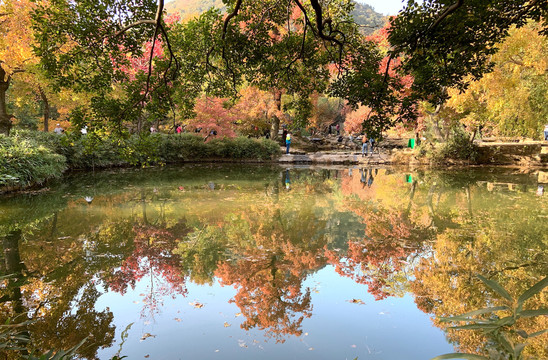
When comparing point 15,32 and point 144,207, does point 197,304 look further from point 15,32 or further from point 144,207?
point 15,32

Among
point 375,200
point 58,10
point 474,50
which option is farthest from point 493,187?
point 58,10

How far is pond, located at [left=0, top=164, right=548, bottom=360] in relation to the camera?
347 centimetres

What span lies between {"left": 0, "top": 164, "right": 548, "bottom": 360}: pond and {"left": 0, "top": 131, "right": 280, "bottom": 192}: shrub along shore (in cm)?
117

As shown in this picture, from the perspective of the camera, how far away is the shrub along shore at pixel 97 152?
5.49 m

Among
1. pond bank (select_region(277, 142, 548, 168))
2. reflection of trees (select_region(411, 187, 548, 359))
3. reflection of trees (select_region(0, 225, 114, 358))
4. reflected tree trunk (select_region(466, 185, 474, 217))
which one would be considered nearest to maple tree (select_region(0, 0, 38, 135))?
reflection of trees (select_region(0, 225, 114, 358))

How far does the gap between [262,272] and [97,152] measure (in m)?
14.4

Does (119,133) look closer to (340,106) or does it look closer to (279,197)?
(279,197)

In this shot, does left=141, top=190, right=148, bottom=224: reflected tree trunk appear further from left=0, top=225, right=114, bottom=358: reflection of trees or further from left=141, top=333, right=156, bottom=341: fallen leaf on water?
left=141, top=333, right=156, bottom=341: fallen leaf on water

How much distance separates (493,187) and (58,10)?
1273cm

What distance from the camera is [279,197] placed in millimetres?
10312

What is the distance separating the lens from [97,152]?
16.6m

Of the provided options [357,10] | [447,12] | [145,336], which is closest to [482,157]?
[447,12]

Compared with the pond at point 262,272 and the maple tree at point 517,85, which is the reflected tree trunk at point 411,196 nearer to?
the pond at point 262,272

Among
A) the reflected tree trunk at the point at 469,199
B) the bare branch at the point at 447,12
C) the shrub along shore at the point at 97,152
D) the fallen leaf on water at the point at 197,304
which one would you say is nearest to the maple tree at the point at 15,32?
the shrub along shore at the point at 97,152
